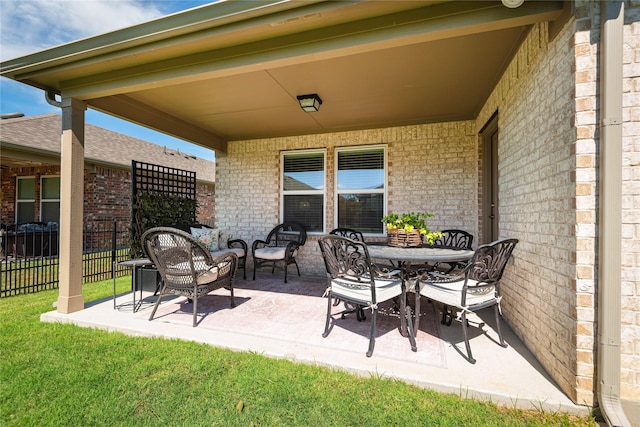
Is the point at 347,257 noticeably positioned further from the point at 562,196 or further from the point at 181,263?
the point at 181,263

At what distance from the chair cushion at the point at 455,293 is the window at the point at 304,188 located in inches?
118

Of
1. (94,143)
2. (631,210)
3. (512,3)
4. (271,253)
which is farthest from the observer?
(94,143)

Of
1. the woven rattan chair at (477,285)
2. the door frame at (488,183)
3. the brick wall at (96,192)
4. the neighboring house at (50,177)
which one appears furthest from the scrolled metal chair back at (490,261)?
the brick wall at (96,192)

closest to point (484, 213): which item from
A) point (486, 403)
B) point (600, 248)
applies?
point (600, 248)

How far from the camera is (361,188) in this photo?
17.0 feet

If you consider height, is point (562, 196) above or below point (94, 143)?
below

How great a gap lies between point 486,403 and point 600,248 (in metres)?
1.09

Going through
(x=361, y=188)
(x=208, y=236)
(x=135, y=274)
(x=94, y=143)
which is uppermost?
(x=94, y=143)

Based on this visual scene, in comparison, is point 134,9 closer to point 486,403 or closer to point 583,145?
point 583,145

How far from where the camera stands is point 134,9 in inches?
138

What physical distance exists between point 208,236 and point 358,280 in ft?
10.4

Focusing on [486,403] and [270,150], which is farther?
[270,150]

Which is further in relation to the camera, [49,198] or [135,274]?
[49,198]

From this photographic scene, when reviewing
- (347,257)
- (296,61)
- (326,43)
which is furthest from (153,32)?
(347,257)
